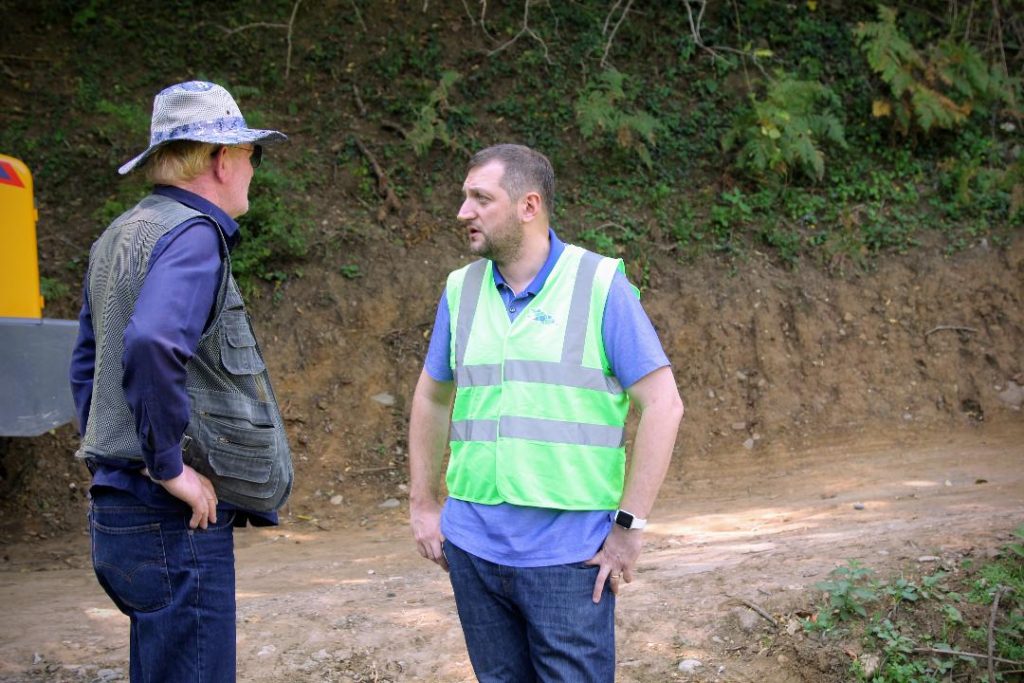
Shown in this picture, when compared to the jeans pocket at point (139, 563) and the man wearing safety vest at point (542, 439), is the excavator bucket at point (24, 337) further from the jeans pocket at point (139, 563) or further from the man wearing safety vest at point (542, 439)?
the man wearing safety vest at point (542, 439)

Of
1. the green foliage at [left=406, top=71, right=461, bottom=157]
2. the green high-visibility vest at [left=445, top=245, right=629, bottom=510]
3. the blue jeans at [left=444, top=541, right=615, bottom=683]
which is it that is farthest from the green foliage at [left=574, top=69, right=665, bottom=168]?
the blue jeans at [left=444, top=541, right=615, bottom=683]

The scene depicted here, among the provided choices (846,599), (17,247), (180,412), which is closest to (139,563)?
(180,412)

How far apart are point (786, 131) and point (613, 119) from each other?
1736 mm

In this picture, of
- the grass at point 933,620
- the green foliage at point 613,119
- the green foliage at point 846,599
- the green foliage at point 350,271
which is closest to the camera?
the grass at point 933,620

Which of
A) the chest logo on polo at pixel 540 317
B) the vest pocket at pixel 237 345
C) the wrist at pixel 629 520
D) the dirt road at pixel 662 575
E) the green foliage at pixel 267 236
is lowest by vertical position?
the dirt road at pixel 662 575

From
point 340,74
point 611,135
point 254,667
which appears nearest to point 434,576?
point 254,667

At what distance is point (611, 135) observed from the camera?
10797 mm

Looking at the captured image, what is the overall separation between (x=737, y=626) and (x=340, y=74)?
28.2 ft

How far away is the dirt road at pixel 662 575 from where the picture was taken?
459 cm

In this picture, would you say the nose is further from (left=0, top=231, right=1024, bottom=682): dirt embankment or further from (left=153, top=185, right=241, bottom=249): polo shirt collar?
(left=0, top=231, right=1024, bottom=682): dirt embankment

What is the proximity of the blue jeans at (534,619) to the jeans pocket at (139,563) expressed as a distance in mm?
797

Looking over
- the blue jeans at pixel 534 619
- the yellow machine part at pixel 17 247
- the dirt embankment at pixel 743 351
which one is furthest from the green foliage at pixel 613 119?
the blue jeans at pixel 534 619

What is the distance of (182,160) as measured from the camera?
9.18 feet

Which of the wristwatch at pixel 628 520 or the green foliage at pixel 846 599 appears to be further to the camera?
the green foliage at pixel 846 599
